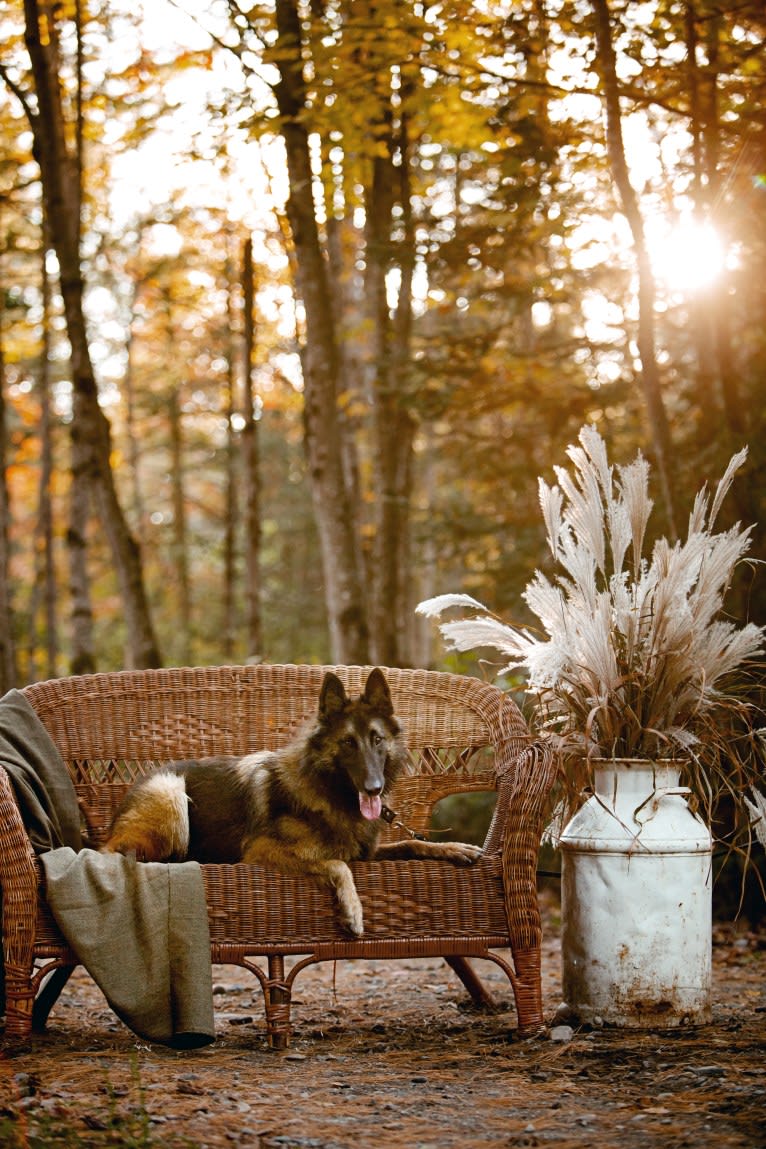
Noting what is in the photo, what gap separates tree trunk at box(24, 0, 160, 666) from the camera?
9.61m

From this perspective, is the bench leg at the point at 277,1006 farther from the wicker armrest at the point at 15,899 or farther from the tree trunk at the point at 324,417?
the tree trunk at the point at 324,417

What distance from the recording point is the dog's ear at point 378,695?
4830mm

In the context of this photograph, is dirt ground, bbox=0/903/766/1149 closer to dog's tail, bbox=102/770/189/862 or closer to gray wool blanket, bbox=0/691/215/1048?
gray wool blanket, bbox=0/691/215/1048

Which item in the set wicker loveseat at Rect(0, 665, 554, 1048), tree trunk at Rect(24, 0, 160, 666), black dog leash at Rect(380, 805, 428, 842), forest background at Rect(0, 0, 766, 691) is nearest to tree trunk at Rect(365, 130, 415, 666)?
forest background at Rect(0, 0, 766, 691)

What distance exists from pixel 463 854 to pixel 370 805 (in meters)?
0.39

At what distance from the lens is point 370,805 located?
15.3 ft

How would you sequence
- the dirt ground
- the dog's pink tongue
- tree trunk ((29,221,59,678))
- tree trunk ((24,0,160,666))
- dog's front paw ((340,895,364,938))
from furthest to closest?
tree trunk ((29,221,59,678)) < tree trunk ((24,0,160,666)) < the dog's pink tongue < dog's front paw ((340,895,364,938)) < the dirt ground

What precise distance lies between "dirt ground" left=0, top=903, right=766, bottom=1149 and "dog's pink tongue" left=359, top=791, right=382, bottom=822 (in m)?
0.81

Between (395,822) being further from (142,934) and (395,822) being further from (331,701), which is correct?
(142,934)

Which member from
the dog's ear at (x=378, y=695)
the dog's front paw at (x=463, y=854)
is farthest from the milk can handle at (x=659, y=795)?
the dog's ear at (x=378, y=695)

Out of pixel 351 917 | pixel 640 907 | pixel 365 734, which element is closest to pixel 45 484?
pixel 365 734

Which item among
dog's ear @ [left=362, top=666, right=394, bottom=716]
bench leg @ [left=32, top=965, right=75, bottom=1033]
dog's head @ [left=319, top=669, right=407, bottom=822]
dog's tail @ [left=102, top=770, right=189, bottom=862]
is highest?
dog's ear @ [left=362, top=666, right=394, bottom=716]

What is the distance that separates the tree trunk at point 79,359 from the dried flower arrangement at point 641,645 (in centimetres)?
542

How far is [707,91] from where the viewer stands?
7.61 meters
